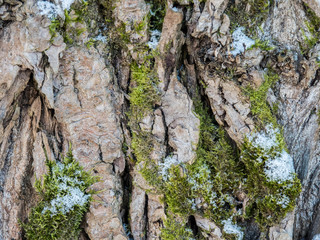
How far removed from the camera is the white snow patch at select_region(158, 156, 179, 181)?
193 centimetres

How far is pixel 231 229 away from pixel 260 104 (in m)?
0.90

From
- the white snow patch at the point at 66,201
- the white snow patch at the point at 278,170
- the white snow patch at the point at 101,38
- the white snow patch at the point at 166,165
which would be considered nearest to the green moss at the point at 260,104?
the white snow patch at the point at 278,170

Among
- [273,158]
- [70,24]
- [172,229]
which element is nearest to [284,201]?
[273,158]

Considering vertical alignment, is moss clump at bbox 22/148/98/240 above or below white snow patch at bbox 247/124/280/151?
below

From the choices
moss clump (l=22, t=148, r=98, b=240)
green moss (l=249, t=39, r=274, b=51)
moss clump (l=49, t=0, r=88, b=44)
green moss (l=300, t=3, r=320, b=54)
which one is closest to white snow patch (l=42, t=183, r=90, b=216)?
moss clump (l=22, t=148, r=98, b=240)

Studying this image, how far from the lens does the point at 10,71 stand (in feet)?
5.51

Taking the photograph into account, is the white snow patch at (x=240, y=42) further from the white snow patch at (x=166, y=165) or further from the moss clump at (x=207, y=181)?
the white snow patch at (x=166, y=165)

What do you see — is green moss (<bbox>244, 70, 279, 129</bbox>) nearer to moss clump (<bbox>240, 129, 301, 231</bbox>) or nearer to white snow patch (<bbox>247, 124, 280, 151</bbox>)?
white snow patch (<bbox>247, 124, 280, 151</bbox>)

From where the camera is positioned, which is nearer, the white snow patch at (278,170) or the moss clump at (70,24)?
the moss clump at (70,24)

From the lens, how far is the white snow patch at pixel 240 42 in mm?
1888

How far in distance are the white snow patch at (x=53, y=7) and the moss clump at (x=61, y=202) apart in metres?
0.90

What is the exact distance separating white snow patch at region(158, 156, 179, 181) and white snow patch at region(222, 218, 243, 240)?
52 centimetres

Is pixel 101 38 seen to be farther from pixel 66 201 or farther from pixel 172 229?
pixel 172 229

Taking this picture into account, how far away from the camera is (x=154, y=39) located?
1956 millimetres
